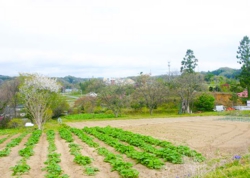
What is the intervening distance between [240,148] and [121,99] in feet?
63.5

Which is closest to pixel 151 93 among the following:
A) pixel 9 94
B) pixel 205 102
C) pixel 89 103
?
pixel 205 102

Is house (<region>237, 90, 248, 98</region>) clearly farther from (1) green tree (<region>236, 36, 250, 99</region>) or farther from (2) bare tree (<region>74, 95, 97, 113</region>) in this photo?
(2) bare tree (<region>74, 95, 97, 113</region>)

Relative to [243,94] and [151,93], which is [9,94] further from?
[243,94]

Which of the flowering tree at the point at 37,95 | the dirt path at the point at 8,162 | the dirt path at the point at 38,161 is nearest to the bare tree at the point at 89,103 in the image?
the flowering tree at the point at 37,95

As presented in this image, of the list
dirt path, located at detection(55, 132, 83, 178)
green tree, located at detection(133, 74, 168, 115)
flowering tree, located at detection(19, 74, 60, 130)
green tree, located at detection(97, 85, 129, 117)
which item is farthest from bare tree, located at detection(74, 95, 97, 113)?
dirt path, located at detection(55, 132, 83, 178)

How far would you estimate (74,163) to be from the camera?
8.21m

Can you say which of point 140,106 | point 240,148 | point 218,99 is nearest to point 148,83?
point 140,106

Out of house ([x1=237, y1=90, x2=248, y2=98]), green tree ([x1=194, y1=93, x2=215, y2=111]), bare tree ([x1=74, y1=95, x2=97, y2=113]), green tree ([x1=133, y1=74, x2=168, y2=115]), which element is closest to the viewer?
green tree ([x1=133, y1=74, x2=168, y2=115])

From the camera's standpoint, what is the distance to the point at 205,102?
30844 millimetres

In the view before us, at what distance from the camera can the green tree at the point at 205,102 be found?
3074cm

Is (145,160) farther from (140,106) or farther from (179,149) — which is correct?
(140,106)

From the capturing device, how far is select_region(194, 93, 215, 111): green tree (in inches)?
1210

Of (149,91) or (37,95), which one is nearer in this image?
(37,95)

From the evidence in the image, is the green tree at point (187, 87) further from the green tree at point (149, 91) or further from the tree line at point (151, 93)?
the green tree at point (149, 91)
